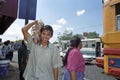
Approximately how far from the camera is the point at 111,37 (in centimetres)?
671

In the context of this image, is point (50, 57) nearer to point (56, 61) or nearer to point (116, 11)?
point (56, 61)

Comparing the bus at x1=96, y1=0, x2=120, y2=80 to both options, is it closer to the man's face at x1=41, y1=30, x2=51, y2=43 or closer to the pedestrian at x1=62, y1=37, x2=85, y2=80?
the pedestrian at x1=62, y1=37, x2=85, y2=80

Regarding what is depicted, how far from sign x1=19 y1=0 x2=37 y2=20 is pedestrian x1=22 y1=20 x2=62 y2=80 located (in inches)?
54.4

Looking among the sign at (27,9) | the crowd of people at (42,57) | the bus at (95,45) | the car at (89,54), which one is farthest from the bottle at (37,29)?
the bus at (95,45)

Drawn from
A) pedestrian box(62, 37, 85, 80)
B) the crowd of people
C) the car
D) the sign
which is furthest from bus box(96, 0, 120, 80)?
the car

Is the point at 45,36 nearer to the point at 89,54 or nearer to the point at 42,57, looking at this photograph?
the point at 42,57

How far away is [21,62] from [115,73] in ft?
8.42

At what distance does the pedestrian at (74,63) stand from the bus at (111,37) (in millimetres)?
1481

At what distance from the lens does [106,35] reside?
689 cm

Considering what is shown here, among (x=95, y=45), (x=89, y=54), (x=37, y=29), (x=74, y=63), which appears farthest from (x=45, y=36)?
(x=95, y=45)

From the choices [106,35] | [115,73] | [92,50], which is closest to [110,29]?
[106,35]

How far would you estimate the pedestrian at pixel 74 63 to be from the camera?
511cm

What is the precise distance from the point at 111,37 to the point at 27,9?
216 cm

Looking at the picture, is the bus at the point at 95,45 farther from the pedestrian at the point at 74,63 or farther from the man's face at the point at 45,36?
the man's face at the point at 45,36
